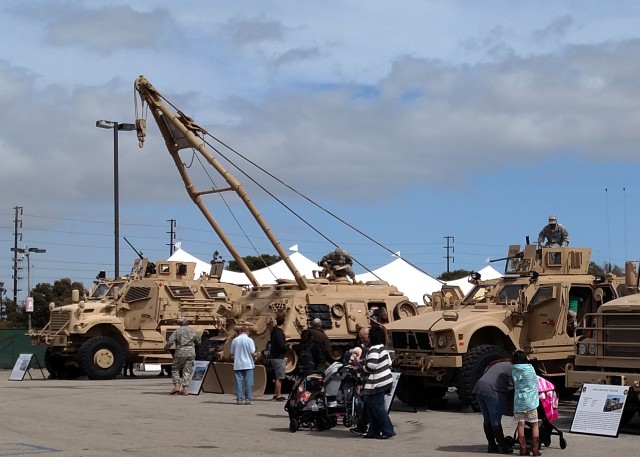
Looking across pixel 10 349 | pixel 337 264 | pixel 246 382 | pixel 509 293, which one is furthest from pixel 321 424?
pixel 10 349

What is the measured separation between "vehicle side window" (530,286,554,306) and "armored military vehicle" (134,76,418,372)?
5.48m

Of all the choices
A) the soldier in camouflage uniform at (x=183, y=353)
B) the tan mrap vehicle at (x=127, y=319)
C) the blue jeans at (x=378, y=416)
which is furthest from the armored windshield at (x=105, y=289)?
the blue jeans at (x=378, y=416)

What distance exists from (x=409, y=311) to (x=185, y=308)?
6658 millimetres

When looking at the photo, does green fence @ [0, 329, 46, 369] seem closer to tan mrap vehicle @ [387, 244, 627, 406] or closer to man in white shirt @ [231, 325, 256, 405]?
man in white shirt @ [231, 325, 256, 405]

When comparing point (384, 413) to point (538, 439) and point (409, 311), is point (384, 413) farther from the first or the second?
point (409, 311)

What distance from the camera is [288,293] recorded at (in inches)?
909

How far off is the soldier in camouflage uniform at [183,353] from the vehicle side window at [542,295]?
6204mm

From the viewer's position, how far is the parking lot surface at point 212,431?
1261 cm

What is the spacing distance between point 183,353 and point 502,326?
6.03 metres

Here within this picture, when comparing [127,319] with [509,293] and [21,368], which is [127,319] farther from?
[509,293]

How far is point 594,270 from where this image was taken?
29078mm

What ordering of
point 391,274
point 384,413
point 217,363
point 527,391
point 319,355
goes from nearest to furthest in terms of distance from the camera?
point 527,391 → point 384,413 → point 319,355 → point 217,363 → point 391,274

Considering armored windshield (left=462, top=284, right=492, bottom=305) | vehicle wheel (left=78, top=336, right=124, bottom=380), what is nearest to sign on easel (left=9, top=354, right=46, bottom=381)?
vehicle wheel (left=78, top=336, right=124, bottom=380)

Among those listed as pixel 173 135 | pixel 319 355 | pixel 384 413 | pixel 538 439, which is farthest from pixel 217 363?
pixel 538 439
